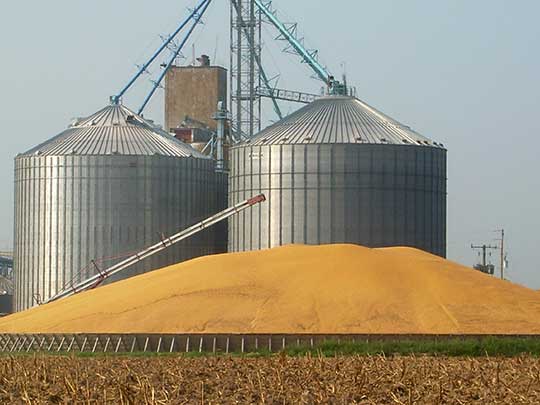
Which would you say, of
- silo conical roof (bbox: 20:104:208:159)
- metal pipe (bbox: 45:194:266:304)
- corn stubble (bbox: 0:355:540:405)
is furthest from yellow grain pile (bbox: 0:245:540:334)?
silo conical roof (bbox: 20:104:208:159)

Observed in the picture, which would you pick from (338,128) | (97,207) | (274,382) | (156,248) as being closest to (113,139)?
(97,207)

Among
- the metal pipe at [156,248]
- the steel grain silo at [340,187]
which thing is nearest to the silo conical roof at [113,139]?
the metal pipe at [156,248]

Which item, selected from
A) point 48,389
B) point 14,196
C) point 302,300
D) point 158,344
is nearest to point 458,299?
point 302,300

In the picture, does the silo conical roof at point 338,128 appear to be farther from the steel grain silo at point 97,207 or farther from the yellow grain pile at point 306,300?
the yellow grain pile at point 306,300

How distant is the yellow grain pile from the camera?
63312mm

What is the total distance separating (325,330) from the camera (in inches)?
2453

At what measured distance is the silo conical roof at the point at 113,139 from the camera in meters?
97.7

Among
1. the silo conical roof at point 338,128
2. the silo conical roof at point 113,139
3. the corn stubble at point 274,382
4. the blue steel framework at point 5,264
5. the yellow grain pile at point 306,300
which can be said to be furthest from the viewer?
the blue steel framework at point 5,264

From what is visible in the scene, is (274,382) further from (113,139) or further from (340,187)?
(113,139)

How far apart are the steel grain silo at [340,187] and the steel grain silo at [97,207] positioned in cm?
525

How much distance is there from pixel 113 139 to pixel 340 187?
18.5m

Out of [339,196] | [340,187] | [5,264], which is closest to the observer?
[339,196]

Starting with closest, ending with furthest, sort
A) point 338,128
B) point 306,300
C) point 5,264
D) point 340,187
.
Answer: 1. point 306,300
2. point 340,187
3. point 338,128
4. point 5,264

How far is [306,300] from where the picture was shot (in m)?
66.3
